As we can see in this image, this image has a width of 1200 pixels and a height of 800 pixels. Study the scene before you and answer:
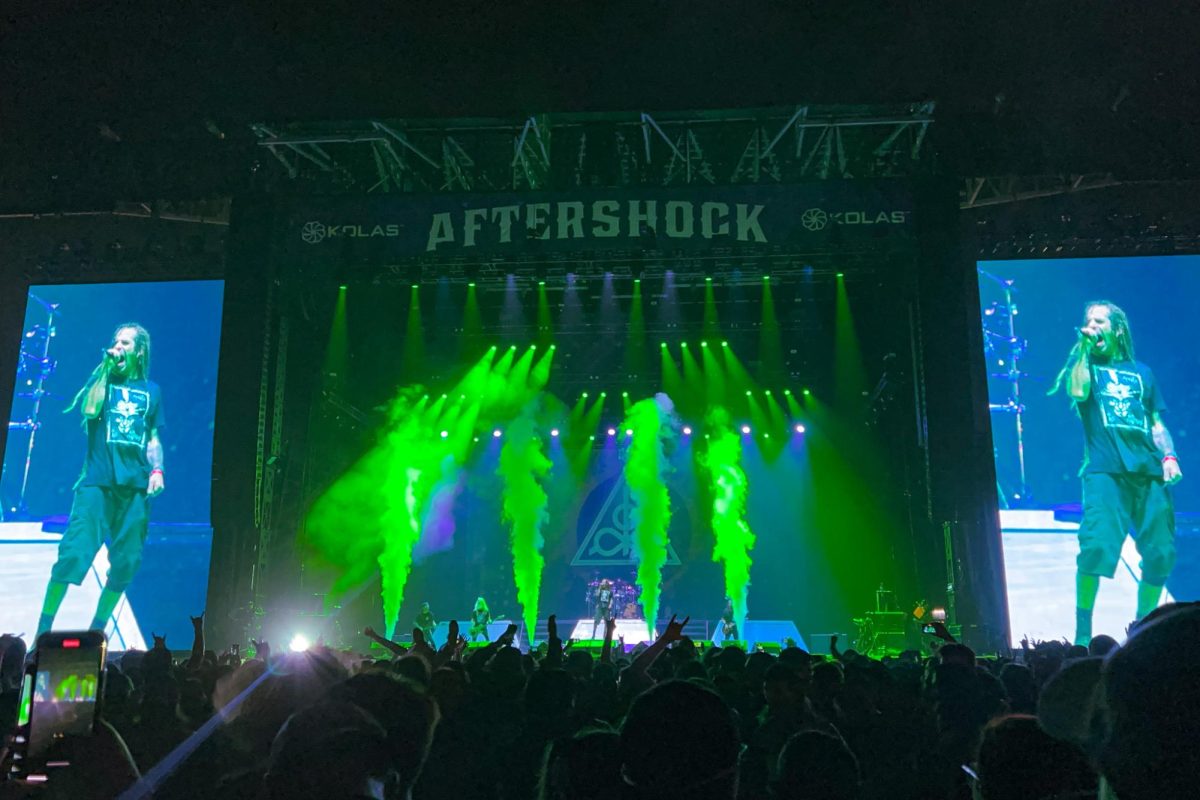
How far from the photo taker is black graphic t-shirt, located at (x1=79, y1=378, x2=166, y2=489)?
51.4 feet

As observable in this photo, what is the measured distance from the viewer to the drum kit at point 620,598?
22828 mm

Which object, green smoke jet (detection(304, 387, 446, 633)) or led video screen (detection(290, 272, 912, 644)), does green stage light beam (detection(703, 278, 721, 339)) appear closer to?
led video screen (detection(290, 272, 912, 644))

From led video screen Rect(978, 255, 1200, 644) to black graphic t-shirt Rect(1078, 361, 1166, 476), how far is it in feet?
0.05

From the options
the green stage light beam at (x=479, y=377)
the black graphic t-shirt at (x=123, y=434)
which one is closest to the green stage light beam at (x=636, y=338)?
the green stage light beam at (x=479, y=377)

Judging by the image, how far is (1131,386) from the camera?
1471 cm

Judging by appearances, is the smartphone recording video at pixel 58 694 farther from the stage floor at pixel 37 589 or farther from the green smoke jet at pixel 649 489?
the green smoke jet at pixel 649 489

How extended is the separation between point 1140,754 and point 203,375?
659 inches

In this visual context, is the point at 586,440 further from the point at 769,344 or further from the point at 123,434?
the point at 123,434

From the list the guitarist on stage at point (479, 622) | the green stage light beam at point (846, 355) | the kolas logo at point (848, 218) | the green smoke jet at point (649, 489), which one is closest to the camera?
the kolas logo at point (848, 218)

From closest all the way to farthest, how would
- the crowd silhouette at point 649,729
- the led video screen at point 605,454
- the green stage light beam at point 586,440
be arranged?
the crowd silhouette at point 649,729, the led video screen at point 605,454, the green stage light beam at point 586,440

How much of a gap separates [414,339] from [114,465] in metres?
6.04

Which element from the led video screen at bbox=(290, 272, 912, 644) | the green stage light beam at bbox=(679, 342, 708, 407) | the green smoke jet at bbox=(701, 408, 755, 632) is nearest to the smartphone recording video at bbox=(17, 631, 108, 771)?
the led video screen at bbox=(290, 272, 912, 644)

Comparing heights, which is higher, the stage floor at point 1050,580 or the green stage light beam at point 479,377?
the green stage light beam at point 479,377

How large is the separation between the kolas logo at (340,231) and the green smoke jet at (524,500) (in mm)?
9225
